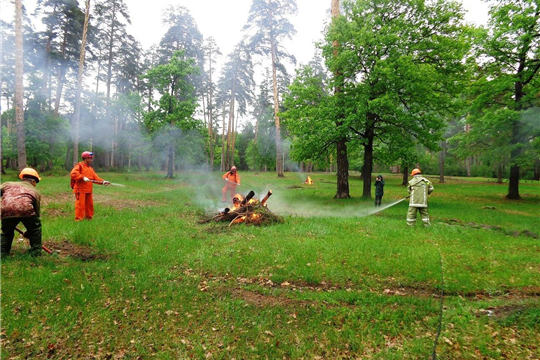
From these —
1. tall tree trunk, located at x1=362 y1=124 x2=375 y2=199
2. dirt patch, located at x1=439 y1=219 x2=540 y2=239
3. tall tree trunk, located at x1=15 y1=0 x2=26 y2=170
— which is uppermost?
tall tree trunk, located at x1=15 y1=0 x2=26 y2=170

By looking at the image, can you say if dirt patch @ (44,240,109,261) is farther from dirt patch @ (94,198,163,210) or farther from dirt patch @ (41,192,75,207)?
dirt patch @ (41,192,75,207)

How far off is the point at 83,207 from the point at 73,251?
3.21 metres

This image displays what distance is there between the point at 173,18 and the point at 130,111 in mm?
12964

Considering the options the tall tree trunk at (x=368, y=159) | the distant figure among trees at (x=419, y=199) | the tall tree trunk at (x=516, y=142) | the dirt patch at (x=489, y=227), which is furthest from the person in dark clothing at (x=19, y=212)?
the tall tree trunk at (x=516, y=142)

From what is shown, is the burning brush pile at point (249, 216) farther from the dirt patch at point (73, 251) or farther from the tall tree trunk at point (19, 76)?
the tall tree trunk at point (19, 76)

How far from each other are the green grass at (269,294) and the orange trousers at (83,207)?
1.69ft

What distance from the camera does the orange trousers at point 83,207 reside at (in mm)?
8442

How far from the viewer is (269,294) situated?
4.47 m

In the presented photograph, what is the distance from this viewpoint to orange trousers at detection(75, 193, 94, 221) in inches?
332

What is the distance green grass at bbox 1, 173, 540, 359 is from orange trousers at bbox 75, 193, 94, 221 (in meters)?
0.51

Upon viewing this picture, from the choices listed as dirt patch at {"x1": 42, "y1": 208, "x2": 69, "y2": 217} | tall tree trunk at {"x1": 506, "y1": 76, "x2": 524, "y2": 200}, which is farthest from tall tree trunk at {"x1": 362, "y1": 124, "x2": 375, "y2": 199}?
dirt patch at {"x1": 42, "y1": 208, "x2": 69, "y2": 217}

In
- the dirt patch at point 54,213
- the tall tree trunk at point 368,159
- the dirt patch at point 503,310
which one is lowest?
the dirt patch at point 503,310

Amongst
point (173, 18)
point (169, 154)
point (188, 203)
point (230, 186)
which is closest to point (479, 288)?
point (230, 186)

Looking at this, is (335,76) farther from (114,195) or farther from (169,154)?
(169,154)
